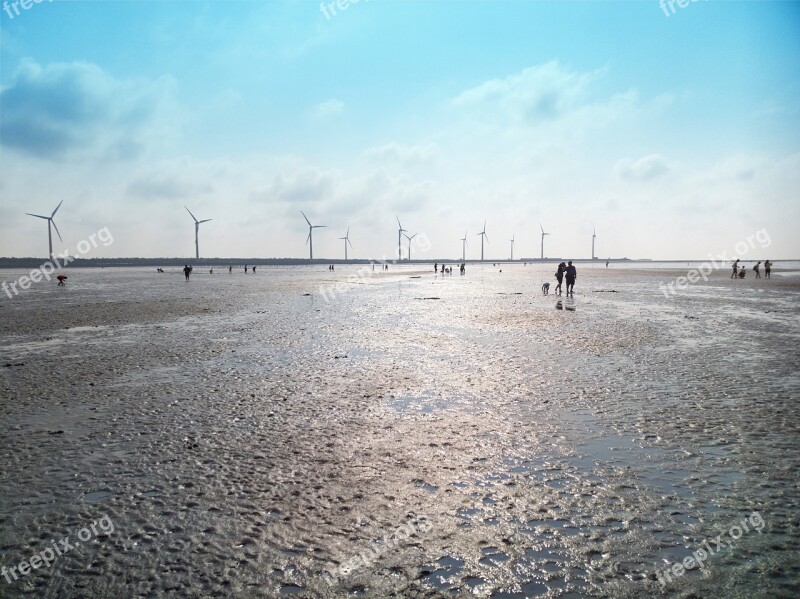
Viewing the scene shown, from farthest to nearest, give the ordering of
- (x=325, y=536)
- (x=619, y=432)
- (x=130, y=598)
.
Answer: (x=619, y=432)
(x=325, y=536)
(x=130, y=598)

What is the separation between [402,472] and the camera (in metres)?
5.84

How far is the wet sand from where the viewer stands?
392 cm

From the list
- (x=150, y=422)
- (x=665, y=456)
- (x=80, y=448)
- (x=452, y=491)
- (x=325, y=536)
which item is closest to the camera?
(x=325, y=536)

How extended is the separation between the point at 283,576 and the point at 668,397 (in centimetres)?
825

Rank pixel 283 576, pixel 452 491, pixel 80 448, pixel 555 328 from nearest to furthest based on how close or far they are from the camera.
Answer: pixel 283 576 → pixel 452 491 → pixel 80 448 → pixel 555 328

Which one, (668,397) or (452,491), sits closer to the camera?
(452,491)

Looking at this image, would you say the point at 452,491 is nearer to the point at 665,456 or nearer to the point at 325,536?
the point at 325,536

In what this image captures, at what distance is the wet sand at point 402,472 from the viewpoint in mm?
3922

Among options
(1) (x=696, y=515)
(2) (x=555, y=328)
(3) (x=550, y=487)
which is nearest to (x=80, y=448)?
(3) (x=550, y=487)

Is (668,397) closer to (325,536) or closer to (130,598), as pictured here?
(325,536)

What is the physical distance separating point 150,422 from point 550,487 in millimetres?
6538

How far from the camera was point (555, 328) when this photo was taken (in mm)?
19125

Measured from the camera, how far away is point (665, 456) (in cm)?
626

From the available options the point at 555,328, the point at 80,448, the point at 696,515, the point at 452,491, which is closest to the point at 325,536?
the point at 452,491
